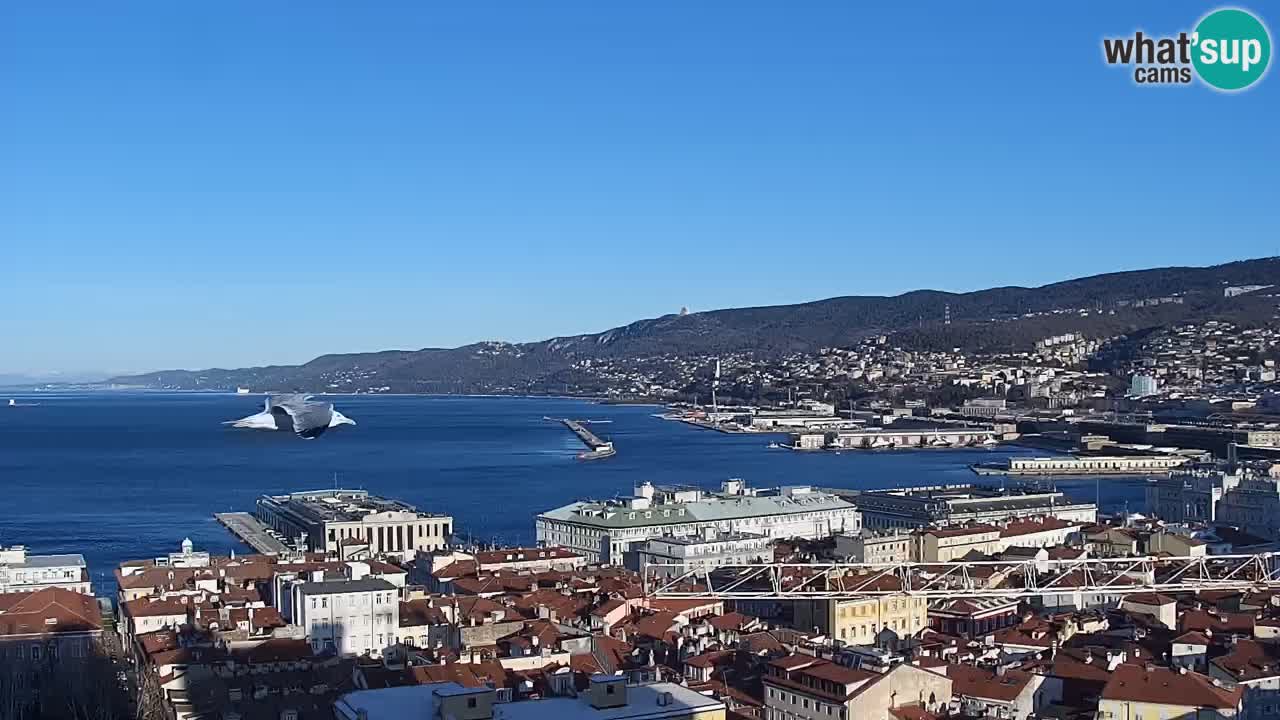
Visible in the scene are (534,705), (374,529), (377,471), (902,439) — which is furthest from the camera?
(902,439)

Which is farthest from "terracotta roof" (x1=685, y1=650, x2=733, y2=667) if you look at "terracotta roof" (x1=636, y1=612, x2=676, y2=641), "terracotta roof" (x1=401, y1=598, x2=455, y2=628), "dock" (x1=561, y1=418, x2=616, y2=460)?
"dock" (x1=561, y1=418, x2=616, y2=460)

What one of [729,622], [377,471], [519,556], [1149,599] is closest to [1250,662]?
[1149,599]

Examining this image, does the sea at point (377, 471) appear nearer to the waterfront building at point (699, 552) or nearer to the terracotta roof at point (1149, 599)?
the waterfront building at point (699, 552)

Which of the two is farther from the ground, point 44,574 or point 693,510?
point 44,574

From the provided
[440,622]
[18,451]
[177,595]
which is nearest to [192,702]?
[440,622]

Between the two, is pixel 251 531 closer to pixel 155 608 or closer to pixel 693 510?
pixel 693 510
